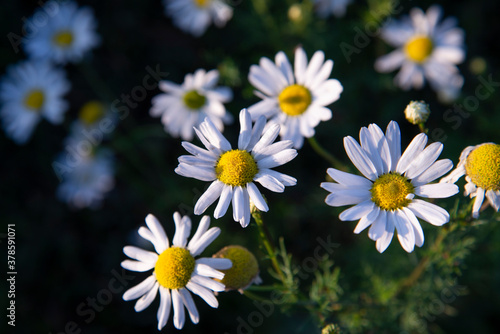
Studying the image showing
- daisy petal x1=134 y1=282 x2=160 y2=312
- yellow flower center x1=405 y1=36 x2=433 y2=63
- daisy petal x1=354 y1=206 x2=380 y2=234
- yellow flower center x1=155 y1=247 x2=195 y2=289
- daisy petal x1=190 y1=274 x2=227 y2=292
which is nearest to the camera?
daisy petal x1=354 y1=206 x2=380 y2=234

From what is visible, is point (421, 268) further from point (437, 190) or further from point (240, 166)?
point (240, 166)

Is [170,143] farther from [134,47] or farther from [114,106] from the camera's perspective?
[134,47]

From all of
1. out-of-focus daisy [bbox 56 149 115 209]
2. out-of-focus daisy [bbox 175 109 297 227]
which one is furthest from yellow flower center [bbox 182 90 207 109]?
out-of-focus daisy [bbox 56 149 115 209]

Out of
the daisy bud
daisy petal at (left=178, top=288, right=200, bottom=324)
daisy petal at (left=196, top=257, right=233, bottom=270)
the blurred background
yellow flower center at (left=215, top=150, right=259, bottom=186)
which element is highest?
yellow flower center at (left=215, top=150, right=259, bottom=186)

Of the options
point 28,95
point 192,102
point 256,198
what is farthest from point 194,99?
point 28,95

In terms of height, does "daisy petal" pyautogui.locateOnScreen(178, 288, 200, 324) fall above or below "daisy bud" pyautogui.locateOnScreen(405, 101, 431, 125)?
below

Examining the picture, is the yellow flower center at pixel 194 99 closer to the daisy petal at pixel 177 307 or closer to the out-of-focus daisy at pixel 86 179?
the daisy petal at pixel 177 307

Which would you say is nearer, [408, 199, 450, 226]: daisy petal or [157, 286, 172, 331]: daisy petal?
[408, 199, 450, 226]: daisy petal

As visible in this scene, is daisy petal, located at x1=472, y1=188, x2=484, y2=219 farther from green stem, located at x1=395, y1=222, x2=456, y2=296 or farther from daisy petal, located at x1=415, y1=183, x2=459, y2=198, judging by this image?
green stem, located at x1=395, y1=222, x2=456, y2=296
